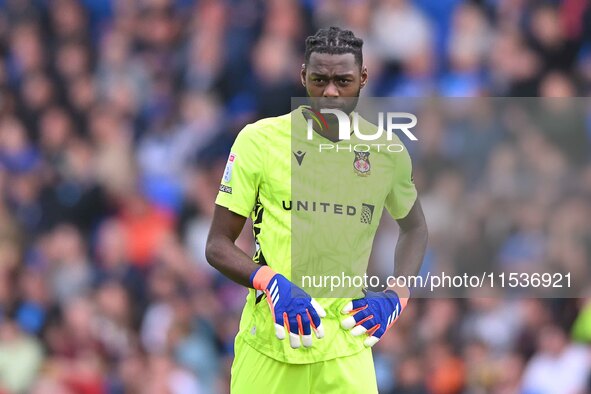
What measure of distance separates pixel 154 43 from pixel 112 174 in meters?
1.68

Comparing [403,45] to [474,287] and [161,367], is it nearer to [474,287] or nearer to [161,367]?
[474,287]

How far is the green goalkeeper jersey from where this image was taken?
17.5ft

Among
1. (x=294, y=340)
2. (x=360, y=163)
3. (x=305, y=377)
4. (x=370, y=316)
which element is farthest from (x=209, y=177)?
(x=294, y=340)

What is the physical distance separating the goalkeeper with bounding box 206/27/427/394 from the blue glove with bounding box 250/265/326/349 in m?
0.15

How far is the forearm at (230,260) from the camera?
5.23m

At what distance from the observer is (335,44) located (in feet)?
17.5

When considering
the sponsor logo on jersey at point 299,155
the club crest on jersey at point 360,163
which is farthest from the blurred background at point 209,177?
the sponsor logo on jersey at point 299,155

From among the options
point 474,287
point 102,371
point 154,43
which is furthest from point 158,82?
point 474,287

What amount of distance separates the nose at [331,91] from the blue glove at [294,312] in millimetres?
803

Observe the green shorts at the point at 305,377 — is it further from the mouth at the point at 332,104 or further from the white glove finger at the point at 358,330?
the mouth at the point at 332,104

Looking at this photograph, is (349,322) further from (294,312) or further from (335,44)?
(335,44)

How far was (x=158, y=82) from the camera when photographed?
40.8ft

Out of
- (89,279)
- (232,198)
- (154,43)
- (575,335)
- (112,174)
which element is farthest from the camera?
(154,43)

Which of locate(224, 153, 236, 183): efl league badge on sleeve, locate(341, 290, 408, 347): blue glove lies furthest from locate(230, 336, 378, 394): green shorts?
locate(224, 153, 236, 183): efl league badge on sleeve
